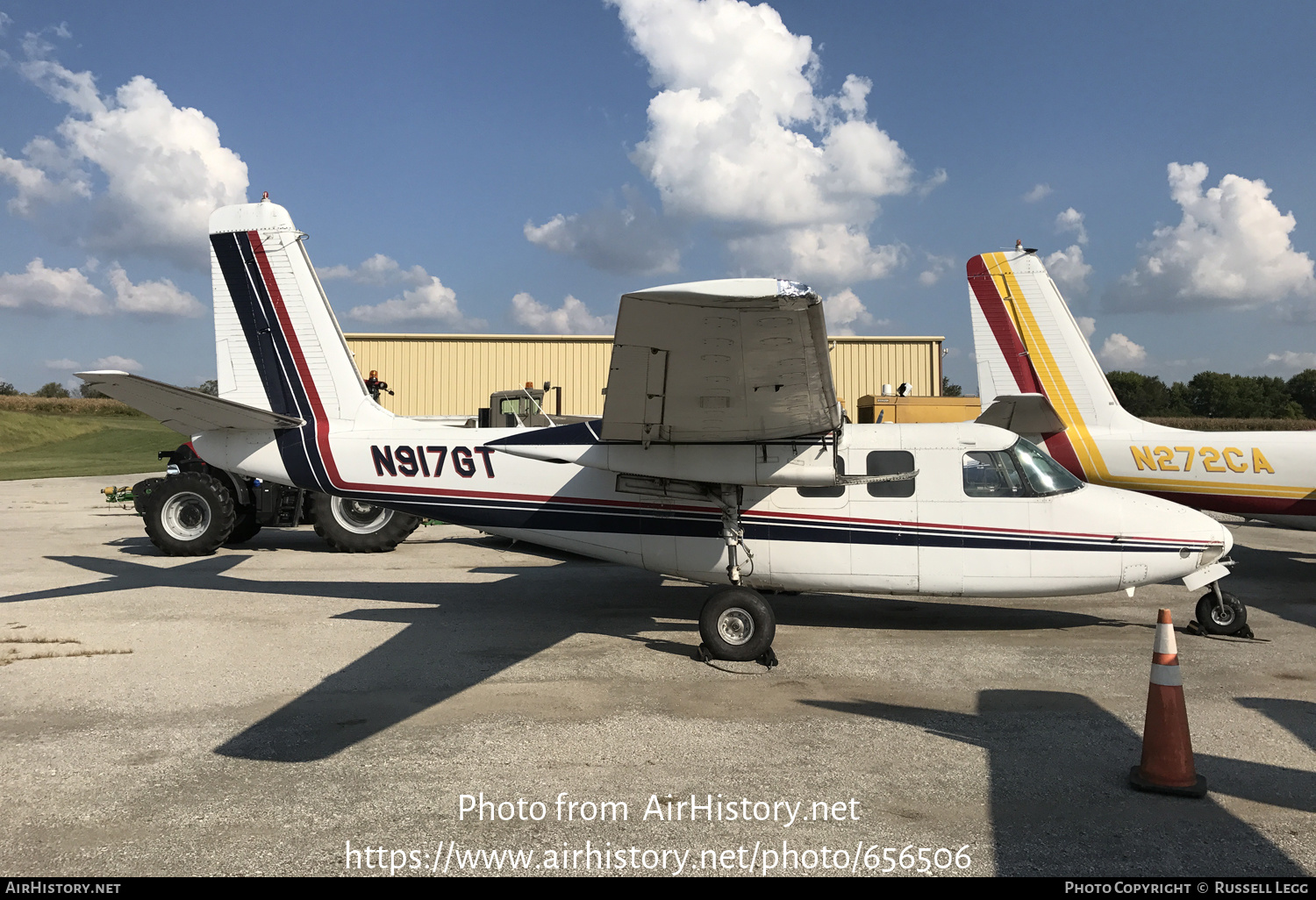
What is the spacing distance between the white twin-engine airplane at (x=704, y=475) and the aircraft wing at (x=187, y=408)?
23 mm

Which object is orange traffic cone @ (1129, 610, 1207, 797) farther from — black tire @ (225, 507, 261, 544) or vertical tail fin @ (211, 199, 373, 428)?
black tire @ (225, 507, 261, 544)

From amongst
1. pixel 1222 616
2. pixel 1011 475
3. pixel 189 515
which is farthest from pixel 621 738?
pixel 189 515

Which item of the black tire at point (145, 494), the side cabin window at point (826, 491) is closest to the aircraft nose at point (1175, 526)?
the side cabin window at point (826, 491)

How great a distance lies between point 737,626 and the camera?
273 inches

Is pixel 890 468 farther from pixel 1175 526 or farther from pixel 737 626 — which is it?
pixel 1175 526

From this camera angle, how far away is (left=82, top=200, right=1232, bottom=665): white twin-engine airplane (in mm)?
6875

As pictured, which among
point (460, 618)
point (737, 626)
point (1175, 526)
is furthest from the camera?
point (460, 618)

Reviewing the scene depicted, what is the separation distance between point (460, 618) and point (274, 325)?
12.4 ft

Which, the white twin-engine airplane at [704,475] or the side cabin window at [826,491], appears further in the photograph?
the side cabin window at [826,491]

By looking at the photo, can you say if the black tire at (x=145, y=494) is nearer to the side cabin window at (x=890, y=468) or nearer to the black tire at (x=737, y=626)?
the black tire at (x=737, y=626)

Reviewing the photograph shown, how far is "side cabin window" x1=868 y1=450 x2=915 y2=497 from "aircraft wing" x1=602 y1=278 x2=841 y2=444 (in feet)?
2.94

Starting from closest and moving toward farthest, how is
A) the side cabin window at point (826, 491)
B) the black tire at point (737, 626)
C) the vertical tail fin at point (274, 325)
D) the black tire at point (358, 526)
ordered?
the black tire at point (737, 626) < the side cabin window at point (826, 491) < the vertical tail fin at point (274, 325) < the black tire at point (358, 526)

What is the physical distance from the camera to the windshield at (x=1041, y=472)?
743 centimetres

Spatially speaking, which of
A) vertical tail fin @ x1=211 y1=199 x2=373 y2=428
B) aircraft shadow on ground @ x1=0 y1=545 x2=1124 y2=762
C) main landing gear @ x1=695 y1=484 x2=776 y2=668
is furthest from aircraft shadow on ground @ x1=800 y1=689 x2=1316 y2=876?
vertical tail fin @ x1=211 y1=199 x2=373 y2=428
